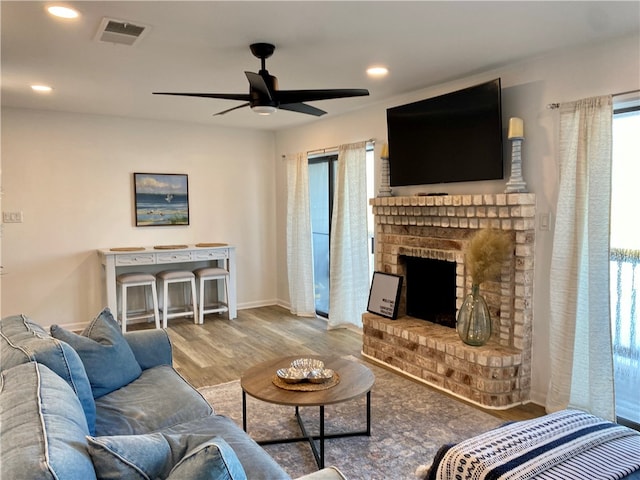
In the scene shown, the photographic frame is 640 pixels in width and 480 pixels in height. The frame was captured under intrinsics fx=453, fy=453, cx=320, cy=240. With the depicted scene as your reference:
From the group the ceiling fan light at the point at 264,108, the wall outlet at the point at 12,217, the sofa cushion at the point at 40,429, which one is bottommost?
the sofa cushion at the point at 40,429

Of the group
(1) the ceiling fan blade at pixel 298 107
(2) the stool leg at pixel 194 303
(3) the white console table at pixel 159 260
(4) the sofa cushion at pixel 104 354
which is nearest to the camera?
(4) the sofa cushion at pixel 104 354

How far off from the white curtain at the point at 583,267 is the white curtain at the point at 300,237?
329 cm

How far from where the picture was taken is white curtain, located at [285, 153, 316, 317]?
19.4 ft

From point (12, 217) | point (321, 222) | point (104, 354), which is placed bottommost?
point (104, 354)

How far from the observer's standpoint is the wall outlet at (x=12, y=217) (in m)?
4.89

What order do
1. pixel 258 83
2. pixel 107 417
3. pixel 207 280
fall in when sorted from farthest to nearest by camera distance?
pixel 207 280 → pixel 258 83 → pixel 107 417

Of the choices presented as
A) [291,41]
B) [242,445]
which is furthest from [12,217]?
[242,445]

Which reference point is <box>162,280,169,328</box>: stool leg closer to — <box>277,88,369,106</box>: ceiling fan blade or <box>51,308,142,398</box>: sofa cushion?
<box>51,308,142,398</box>: sofa cushion

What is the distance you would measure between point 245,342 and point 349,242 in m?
1.58

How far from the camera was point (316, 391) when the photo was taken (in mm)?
A: 2451

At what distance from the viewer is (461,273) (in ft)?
12.3

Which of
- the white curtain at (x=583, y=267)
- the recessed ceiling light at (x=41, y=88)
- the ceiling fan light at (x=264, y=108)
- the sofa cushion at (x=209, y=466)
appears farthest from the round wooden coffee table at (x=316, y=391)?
the recessed ceiling light at (x=41, y=88)

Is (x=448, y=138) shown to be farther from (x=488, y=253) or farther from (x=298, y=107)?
(x=298, y=107)

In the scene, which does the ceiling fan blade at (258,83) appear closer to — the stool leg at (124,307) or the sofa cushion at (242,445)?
the sofa cushion at (242,445)
